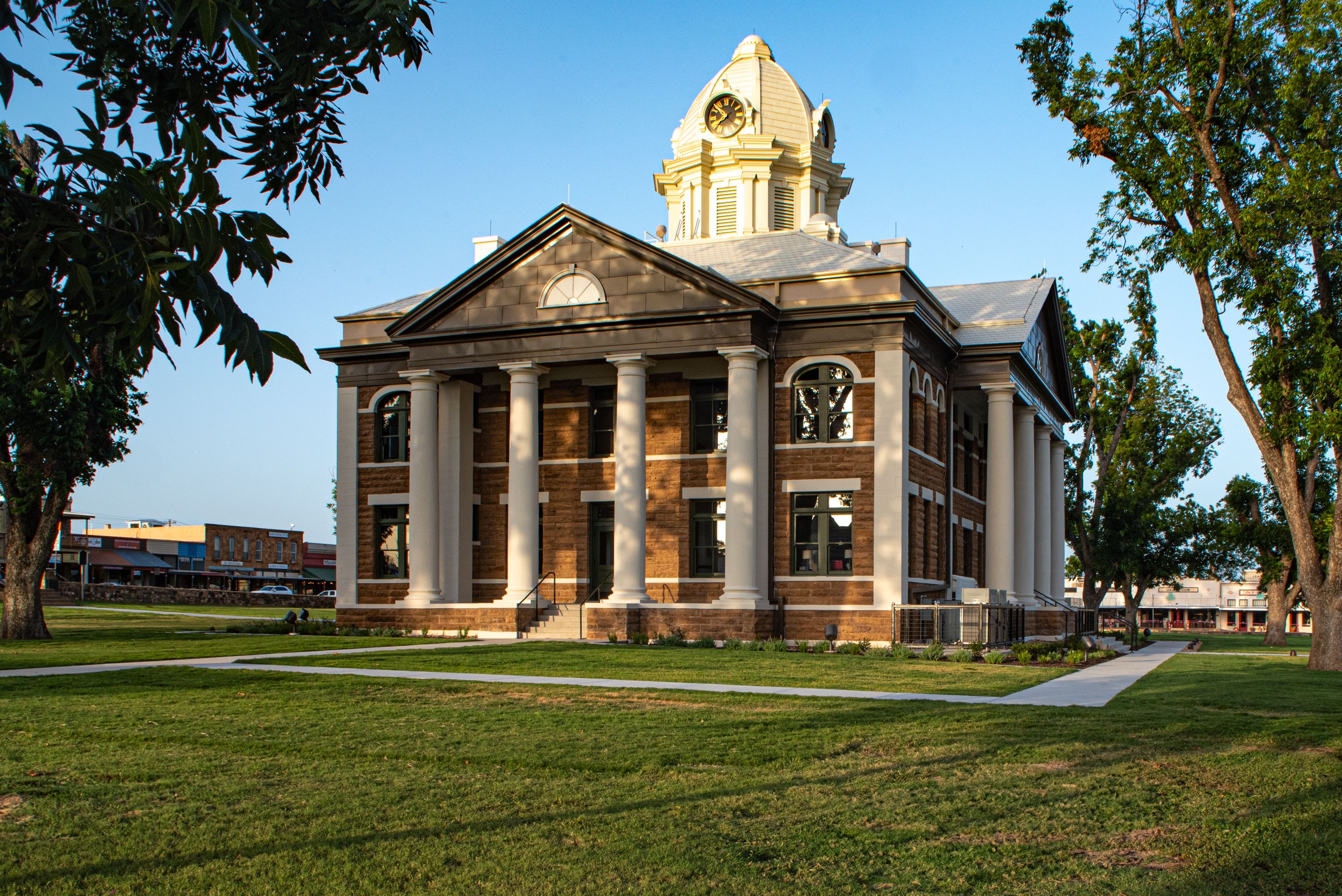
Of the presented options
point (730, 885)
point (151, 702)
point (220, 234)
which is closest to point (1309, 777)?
point (730, 885)

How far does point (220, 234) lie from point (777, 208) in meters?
42.2

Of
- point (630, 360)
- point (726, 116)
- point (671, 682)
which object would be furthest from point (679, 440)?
point (726, 116)

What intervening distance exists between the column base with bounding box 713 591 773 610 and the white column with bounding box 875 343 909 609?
289cm

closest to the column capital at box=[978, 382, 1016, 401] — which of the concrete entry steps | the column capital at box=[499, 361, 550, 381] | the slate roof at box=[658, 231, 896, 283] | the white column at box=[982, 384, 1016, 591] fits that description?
the white column at box=[982, 384, 1016, 591]

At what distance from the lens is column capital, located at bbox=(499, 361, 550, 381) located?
1265 inches

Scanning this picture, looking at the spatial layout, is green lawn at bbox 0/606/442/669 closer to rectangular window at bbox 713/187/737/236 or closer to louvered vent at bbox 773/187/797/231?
rectangular window at bbox 713/187/737/236

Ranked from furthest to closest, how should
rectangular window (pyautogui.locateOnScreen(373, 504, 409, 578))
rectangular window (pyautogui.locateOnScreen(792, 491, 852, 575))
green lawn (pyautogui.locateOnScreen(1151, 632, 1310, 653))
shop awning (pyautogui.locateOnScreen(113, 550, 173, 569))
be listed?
shop awning (pyautogui.locateOnScreen(113, 550, 173, 569))
green lawn (pyautogui.locateOnScreen(1151, 632, 1310, 653))
rectangular window (pyautogui.locateOnScreen(373, 504, 409, 578))
rectangular window (pyautogui.locateOnScreen(792, 491, 852, 575))

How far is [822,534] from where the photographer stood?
30.6 m

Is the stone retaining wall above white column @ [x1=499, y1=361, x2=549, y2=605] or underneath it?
underneath

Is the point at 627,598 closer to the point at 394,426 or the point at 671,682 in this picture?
the point at 394,426

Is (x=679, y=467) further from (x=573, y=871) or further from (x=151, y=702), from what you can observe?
(x=573, y=871)

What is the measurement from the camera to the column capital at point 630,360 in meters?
30.8

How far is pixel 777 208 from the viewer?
45750 mm

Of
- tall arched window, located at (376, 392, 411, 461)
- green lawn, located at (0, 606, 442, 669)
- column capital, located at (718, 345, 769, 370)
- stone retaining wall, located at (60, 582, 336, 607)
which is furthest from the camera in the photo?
stone retaining wall, located at (60, 582, 336, 607)
